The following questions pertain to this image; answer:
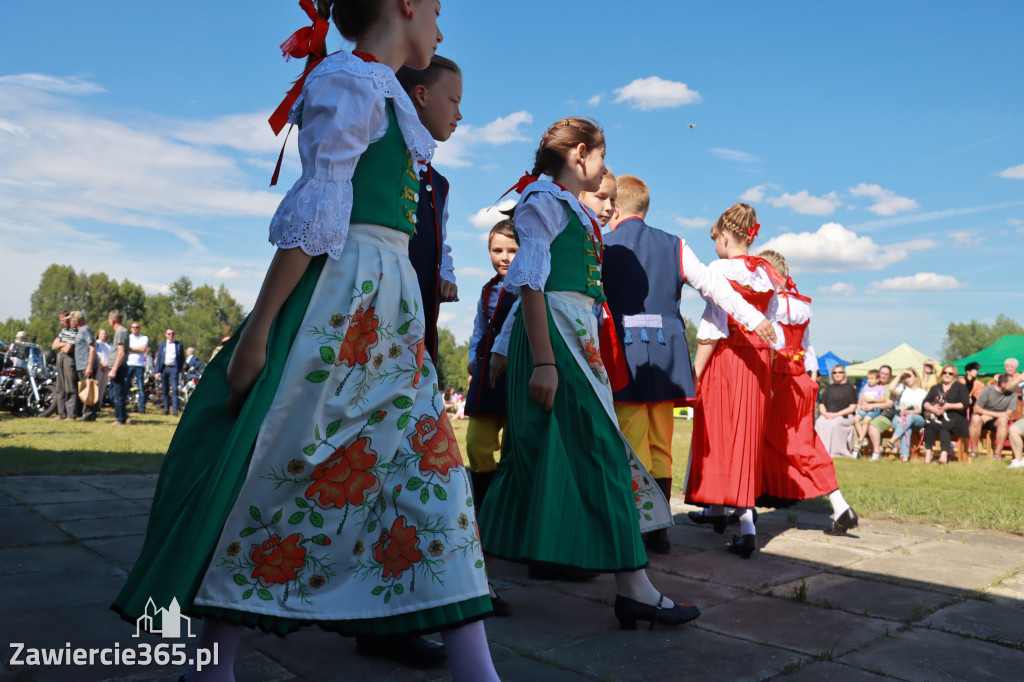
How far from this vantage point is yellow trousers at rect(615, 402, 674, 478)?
4.10 metres

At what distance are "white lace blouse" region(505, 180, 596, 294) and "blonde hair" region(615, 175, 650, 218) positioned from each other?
4.44ft

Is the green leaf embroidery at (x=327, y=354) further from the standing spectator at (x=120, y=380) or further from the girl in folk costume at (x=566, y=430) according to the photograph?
the standing spectator at (x=120, y=380)

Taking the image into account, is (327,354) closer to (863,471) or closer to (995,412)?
(863,471)

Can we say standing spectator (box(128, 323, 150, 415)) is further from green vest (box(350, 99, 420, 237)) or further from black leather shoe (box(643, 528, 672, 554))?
green vest (box(350, 99, 420, 237))

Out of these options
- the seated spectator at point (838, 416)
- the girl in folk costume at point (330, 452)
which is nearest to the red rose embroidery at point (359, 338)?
the girl in folk costume at point (330, 452)

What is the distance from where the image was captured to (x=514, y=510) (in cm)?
296

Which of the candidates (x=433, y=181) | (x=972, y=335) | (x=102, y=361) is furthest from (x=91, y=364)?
(x=972, y=335)

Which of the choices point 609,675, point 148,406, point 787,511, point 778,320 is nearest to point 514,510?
point 609,675

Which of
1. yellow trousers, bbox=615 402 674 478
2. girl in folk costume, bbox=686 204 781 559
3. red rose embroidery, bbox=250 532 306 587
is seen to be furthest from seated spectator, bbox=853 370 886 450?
red rose embroidery, bbox=250 532 306 587

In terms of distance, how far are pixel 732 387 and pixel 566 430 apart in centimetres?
196

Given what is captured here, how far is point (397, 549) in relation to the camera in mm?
1675

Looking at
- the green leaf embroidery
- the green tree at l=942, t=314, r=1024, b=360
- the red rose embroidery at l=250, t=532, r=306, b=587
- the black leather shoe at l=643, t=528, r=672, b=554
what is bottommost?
the black leather shoe at l=643, t=528, r=672, b=554

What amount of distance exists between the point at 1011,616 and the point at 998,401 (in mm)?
11540

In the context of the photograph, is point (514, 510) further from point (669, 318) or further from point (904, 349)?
point (904, 349)
